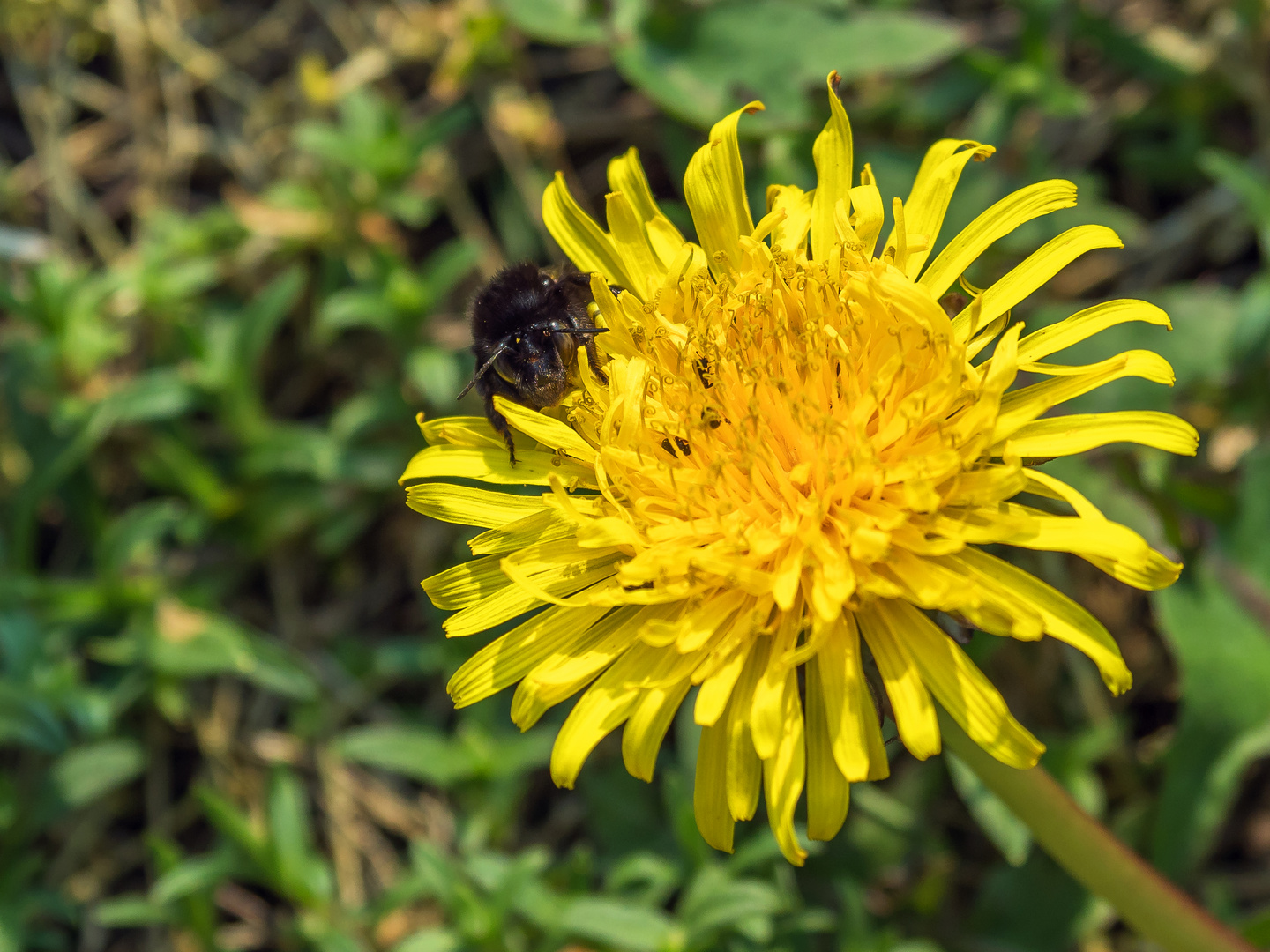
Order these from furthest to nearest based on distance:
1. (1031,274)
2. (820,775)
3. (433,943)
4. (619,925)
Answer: (433,943) < (619,925) < (1031,274) < (820,775)

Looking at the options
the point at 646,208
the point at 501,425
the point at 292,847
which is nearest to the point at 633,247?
the point at 646,208

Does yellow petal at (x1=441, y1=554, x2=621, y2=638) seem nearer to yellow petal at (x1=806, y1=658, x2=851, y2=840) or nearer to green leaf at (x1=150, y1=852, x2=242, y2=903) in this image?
yellow petal at (x1=806, y1=658, x2=851, y2=840)

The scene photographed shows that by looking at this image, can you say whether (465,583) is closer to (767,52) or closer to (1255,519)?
(767,52)

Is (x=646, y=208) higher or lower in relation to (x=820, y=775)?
higher

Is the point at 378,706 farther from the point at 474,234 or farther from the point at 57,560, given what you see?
the point at 474,234

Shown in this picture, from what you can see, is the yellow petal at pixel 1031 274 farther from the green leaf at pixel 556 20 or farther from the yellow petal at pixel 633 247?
the green leaf at pixel 556 20

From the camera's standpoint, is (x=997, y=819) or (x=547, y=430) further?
(x=997, y=819)

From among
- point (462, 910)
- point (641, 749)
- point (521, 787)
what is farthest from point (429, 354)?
point (641, 749)

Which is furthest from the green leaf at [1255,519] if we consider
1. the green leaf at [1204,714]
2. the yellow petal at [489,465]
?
the yellow petal at [489,465]
